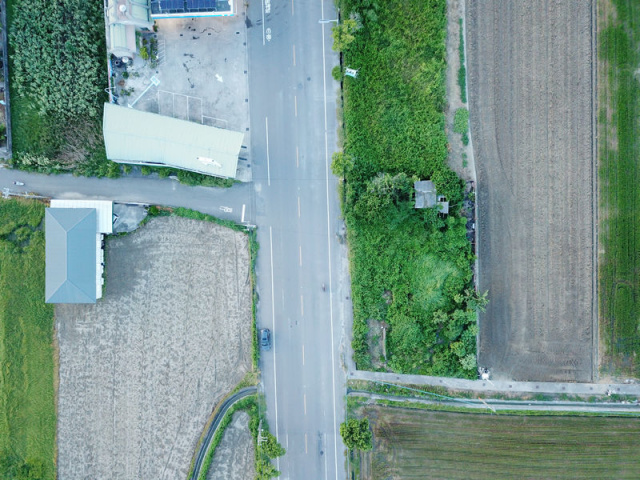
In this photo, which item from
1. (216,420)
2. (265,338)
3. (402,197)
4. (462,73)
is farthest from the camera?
(216,420)

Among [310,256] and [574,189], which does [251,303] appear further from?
[574,189]

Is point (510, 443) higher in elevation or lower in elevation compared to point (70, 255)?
lower

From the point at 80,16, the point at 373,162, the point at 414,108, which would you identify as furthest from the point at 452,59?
the point at 80,16

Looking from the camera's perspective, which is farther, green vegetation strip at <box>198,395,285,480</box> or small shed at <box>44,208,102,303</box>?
green vegetation strip at <box>198,395,285,480</box>

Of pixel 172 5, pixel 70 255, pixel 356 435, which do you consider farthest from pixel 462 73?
pixel 70 255

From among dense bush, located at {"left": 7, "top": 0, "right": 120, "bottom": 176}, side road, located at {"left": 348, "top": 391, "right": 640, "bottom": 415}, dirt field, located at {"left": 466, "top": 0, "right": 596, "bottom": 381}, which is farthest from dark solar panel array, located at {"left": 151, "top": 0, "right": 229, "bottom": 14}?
side road, located at {"left": 348, "top": 391, "right": 640, "bottom": 415}

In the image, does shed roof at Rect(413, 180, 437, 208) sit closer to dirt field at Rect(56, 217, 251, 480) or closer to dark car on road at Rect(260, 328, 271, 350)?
dirt field at Rect(56, 217, 251, 480)

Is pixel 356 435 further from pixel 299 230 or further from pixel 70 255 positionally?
pixel 70 255
